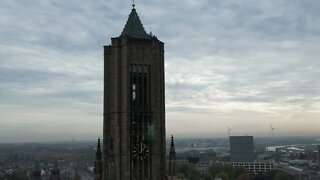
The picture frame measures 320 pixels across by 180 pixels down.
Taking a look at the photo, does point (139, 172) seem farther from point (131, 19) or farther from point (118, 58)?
point (131, 19)

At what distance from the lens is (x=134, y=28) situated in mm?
49594

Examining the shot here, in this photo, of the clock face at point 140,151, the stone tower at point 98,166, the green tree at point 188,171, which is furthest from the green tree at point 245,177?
the stone tower at point 98,166

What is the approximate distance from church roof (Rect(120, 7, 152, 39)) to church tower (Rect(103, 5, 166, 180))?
0.38 feet

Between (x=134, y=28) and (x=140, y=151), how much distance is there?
14.1m

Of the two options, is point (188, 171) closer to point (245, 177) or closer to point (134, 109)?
point (245, 177)

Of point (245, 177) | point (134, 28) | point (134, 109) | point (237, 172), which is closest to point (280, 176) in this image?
point (245, 177)

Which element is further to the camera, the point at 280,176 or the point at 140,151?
the point at 280,176

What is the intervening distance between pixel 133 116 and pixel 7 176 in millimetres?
149779

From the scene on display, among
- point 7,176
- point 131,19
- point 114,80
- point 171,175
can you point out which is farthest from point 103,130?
point 7,176

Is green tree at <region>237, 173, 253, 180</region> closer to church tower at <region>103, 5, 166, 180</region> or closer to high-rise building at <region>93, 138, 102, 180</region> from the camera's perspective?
church tower at <region>103, 5, 166, 180</region>

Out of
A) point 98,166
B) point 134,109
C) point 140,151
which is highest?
point 134,109

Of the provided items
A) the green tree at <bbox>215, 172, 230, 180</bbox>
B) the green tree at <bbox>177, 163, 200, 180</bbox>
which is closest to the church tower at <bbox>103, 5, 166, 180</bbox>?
the green tree at <bbox>177, 163, 200, 180</bbox>

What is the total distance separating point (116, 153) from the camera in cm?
4628

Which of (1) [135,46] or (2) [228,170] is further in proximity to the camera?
(2) [228,170]
